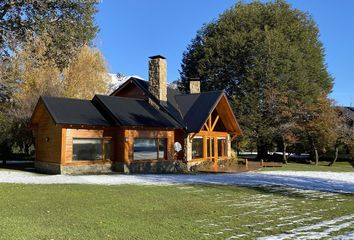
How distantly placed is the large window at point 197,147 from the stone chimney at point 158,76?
3562mm

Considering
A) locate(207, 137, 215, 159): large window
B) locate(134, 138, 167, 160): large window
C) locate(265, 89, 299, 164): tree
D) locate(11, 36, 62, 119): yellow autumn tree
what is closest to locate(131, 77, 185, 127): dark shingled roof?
locate(134, 138, 167, 160): large window

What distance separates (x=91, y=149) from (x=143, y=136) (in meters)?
3.19

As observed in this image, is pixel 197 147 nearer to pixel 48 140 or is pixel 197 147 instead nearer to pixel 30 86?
pixel 48 140

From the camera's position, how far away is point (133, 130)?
21.9 meters

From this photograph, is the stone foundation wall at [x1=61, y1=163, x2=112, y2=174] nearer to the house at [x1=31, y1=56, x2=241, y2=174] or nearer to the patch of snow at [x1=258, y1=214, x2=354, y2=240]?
the house at [x1=31, y1=56, x2=241, y2=174]

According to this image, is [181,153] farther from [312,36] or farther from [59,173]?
[312,36]

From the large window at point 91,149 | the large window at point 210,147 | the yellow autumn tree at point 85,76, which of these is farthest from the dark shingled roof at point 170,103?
the yellow autumn tree at point 85,76

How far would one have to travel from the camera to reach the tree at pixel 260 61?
3369cm

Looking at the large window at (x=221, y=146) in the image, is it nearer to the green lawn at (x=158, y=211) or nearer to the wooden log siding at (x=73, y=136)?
the wooden log siding at (x=73, y=136)

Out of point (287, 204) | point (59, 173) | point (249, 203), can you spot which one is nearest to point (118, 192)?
point (249, 203)

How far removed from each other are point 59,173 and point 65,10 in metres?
A: 9.35

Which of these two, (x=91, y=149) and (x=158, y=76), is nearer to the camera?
(x=91, y=149)

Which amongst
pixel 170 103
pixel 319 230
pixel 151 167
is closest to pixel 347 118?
pixel 170 103

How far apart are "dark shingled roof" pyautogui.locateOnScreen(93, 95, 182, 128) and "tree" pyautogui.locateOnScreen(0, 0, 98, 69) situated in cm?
739
